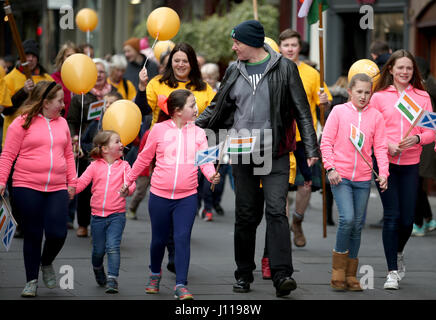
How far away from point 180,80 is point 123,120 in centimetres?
72

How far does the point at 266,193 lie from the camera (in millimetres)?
6973

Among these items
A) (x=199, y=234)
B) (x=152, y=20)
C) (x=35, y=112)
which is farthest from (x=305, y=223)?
(x=35, y=112)

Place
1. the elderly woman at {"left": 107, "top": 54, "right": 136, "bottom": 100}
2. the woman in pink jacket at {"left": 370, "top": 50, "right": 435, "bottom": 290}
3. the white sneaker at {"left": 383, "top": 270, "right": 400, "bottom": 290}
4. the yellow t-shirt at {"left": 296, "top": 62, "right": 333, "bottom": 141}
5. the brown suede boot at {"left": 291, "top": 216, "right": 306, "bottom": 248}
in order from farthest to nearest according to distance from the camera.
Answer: the elderly woman at {"left": 107, "top": 54, "right": 136, "bottom": 100} → the brown suede boot at {"left": 291, "top": 216, "right": 306, "bottom": 248} → the yellow t-shirt at {"left": 296, "top": 62, "right": 333, "bottom": 141} → the woman in pink jacket at {"left": 370, "top": 50, "right": 435, "bottom": 290} → the white sneaker at {"left": 383, "top": 270, "right": 400, "bottom": 290}

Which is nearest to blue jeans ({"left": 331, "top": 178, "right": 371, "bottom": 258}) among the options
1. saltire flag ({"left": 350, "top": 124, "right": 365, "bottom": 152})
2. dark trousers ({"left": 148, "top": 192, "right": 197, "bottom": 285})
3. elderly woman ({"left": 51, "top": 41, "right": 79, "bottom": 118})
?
saltire flag ({"left": 350, "top": 124, "right": 365, "bottom": 152})

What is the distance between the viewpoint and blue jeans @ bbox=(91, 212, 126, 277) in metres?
7.01

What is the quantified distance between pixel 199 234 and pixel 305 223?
5.73 ft

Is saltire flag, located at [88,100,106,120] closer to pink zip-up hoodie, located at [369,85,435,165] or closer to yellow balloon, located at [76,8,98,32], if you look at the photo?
pink zip-up hoodie, located at [369,85,435,165]

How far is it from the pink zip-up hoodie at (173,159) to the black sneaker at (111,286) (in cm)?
77

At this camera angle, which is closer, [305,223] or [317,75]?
[317,75]

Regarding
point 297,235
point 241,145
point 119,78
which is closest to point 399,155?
point 241,145

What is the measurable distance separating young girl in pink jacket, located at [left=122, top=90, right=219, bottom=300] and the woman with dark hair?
1037mm

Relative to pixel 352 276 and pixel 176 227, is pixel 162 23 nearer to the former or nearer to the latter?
pixel 176 227

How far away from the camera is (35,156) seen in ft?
22.1
